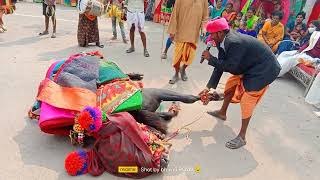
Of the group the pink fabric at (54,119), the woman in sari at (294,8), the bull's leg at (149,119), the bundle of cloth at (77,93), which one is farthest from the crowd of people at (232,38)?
the pink fabric at (54,119)

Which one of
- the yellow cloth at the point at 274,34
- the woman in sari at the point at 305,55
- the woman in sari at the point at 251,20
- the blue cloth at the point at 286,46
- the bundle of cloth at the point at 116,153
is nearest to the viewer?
the bundle of cloth at the point at 116,153

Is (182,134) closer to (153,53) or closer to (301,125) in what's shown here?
(301,125)

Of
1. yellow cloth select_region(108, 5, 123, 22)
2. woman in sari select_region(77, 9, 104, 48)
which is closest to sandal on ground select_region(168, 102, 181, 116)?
woman in sari select_region(77, 9, 104, 48)

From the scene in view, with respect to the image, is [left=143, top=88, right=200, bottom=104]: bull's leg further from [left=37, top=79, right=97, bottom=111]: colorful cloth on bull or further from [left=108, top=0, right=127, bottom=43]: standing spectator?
[left=108, top=0, right=127, bottom=43]: standing spectator

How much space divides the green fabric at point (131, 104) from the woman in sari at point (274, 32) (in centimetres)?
470

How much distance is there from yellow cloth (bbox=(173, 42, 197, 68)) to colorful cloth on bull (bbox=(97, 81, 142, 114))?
1.89m

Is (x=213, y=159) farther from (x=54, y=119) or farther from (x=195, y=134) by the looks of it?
(x=54, y=119)

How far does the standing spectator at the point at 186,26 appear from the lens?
5.52m

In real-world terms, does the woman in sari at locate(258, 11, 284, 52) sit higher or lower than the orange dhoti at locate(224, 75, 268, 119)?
higher

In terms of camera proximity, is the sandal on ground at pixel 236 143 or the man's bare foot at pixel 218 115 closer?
the sandal on ground at pixel 236 143

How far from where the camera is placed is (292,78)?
6.85 m

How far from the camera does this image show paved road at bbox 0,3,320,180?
3.40 metres

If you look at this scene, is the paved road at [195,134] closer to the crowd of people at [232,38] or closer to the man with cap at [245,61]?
the crowd of people at [232,38]

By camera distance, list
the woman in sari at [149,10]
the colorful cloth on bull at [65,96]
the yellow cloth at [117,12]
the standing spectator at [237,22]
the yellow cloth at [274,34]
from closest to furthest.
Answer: the colorful cloth on bull at [65,96] < the yellow cloth at [274,34] < the yellow cloth at [117,12] < the standing spectator at [237,22] < the woman in sari at [149,10]
